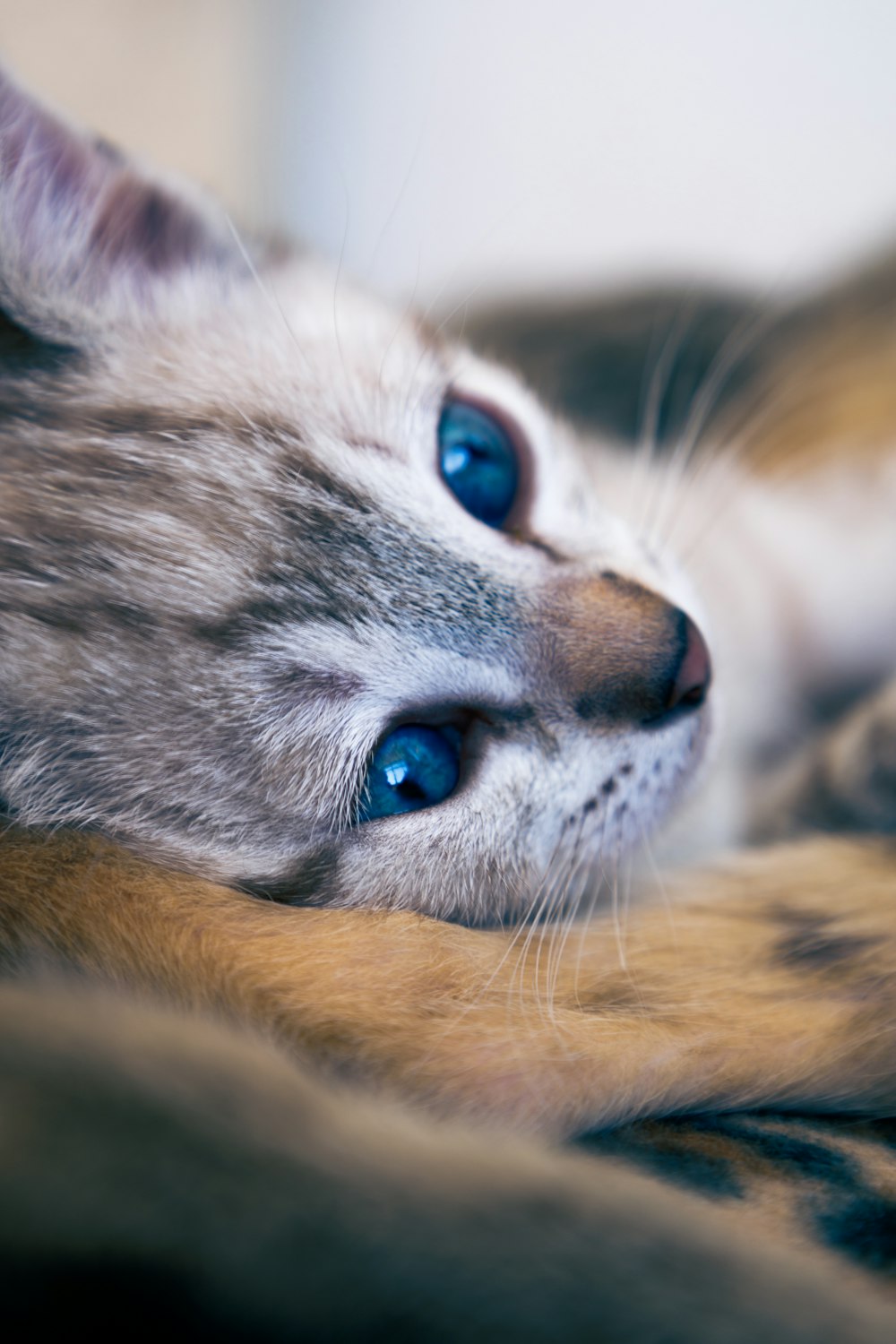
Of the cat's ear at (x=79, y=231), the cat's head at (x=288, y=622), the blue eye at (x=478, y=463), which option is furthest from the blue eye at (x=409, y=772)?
the cat's ear at (x=79, y=231)

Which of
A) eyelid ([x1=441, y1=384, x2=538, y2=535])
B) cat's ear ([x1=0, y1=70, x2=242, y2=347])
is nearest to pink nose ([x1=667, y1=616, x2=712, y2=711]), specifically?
eyelid ([x1=441, y1=384, x2=538, y2=535])

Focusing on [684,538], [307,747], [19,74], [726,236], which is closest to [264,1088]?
[307,747]

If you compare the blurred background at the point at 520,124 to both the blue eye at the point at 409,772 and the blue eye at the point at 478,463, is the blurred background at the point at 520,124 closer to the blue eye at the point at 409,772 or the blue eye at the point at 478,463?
the blue eye at the point at 478,463

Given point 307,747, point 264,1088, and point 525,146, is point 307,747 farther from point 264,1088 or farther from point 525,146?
point 525,146

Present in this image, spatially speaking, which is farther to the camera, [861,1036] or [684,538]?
[684,538]

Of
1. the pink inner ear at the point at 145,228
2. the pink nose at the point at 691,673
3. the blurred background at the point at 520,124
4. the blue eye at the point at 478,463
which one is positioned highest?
the blurred background at the point at 520,124

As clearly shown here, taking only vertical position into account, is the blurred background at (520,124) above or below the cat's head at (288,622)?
above

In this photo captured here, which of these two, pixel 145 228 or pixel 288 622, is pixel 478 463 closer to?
pixel 288 622

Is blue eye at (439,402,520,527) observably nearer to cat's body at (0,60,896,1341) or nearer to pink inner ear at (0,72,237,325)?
cat's body at (0,60,896,1341)
